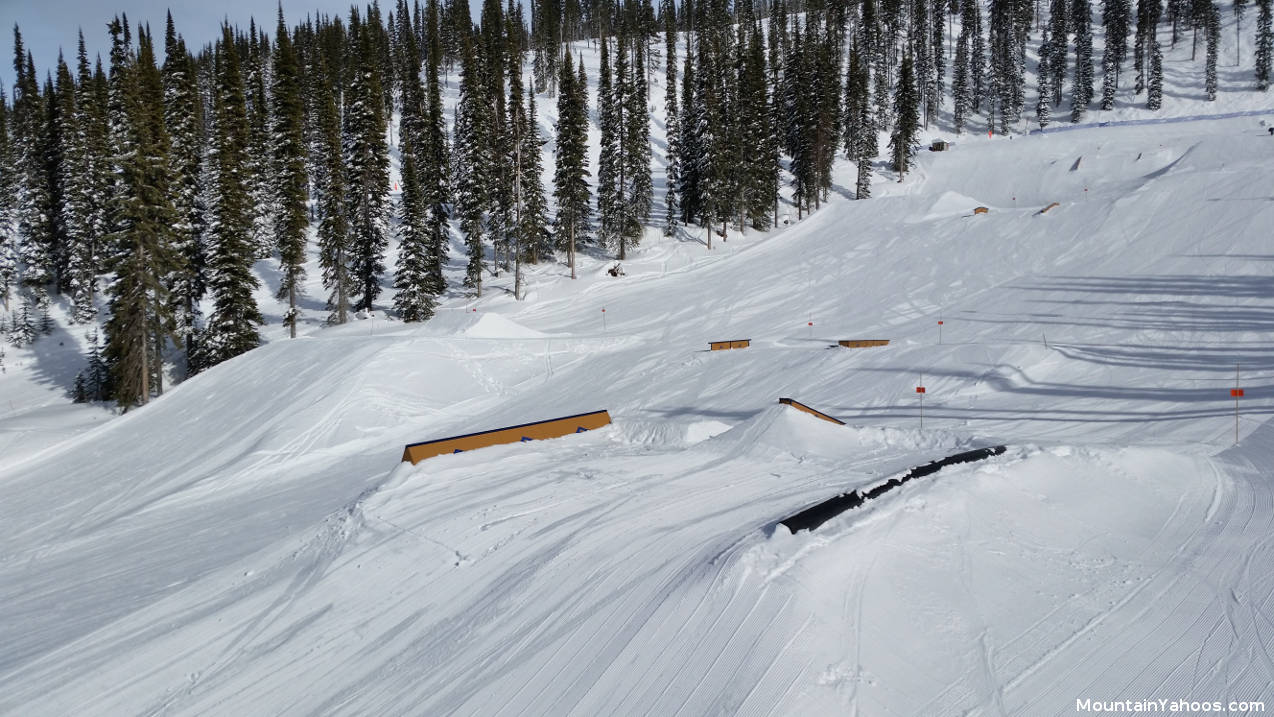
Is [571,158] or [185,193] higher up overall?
[571,158]

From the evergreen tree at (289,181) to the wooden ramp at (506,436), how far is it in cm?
2446

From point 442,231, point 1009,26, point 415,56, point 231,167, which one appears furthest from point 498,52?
point 1009,26

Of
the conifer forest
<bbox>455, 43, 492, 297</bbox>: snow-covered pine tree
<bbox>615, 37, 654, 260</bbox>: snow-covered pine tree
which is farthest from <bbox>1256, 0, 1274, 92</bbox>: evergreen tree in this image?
<bbox>455, 43, 492, 297</bbox>: snow-covered pine tree

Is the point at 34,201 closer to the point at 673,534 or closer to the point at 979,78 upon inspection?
the point at 673,534

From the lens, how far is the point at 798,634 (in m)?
4.80

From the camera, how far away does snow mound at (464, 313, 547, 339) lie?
24.1m

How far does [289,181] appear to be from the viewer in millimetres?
36250

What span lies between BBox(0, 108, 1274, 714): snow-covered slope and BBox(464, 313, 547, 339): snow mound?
2.05 metres

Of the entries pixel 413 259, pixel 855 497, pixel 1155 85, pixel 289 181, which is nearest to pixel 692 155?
pixel 413 259

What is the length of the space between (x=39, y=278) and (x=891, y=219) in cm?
6040

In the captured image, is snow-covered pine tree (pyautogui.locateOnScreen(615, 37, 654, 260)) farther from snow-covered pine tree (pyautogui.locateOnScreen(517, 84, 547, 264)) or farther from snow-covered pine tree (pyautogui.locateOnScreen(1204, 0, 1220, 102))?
snow-covered pine tree (pyautogui.locateOnScreen(1204, 0, 1220, 102))

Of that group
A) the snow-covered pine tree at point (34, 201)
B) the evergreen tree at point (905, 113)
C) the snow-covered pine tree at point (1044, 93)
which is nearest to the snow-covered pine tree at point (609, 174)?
the evergreen tree at point (905, 113)

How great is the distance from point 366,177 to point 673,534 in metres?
34.7

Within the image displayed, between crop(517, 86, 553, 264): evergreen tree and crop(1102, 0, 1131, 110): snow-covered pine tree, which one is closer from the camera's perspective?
crop(517, 86, 553, 264): evergreen tree
